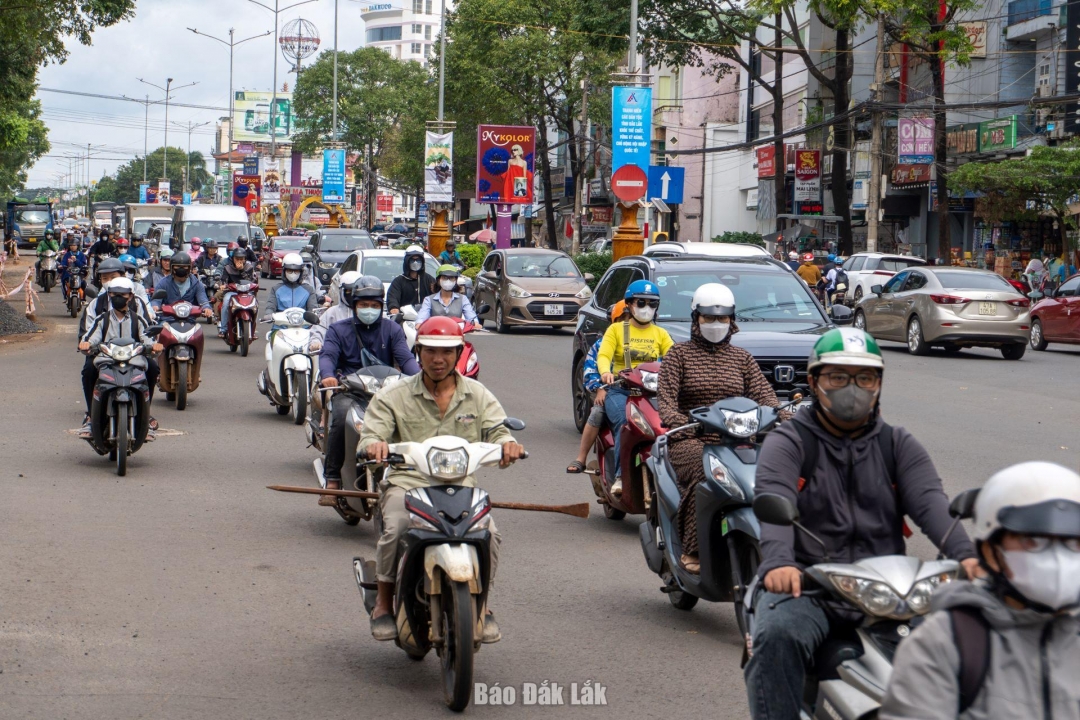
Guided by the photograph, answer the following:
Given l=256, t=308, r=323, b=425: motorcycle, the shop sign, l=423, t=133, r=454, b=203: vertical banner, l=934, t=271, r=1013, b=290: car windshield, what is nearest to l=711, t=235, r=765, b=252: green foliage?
l=423, t=133, r=454, b=203: vertical banner

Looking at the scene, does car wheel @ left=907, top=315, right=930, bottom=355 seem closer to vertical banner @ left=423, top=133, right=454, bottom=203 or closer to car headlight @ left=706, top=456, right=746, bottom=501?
car headlight @ left=706, top=456, right=746, bottom=501

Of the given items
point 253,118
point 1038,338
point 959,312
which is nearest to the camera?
point 959,312

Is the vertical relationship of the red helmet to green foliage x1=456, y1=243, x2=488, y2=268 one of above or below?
below

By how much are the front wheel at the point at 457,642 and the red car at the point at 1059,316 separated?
20.8 m

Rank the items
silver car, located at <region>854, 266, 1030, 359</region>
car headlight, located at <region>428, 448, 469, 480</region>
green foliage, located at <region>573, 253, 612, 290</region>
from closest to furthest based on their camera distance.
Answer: car headlight, located at <region>428, 448, 469, 480</region>
silver car, located at <region>854, 266, 1030, 359</region>
green foliage, located at <region>573, 253, 612, 290</region>

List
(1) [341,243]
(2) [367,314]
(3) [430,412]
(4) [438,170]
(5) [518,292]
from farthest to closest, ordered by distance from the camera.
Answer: (4) [438,170] → (1) [341,243] → (5) [518,292] → (2) [367,314] → (3) [430,412]

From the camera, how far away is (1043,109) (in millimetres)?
36406

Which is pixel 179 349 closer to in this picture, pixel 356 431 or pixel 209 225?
pixel 356 431

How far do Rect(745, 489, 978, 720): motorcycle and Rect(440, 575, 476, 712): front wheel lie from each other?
154cm

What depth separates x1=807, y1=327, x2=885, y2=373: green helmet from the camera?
4.30m

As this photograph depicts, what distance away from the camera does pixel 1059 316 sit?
79.9 feet

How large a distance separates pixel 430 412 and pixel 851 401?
7.52ft

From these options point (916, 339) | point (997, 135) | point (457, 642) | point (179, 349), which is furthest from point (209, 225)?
point (457, 642)

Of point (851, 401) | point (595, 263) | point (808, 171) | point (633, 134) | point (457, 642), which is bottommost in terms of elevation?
point (457, 642)
